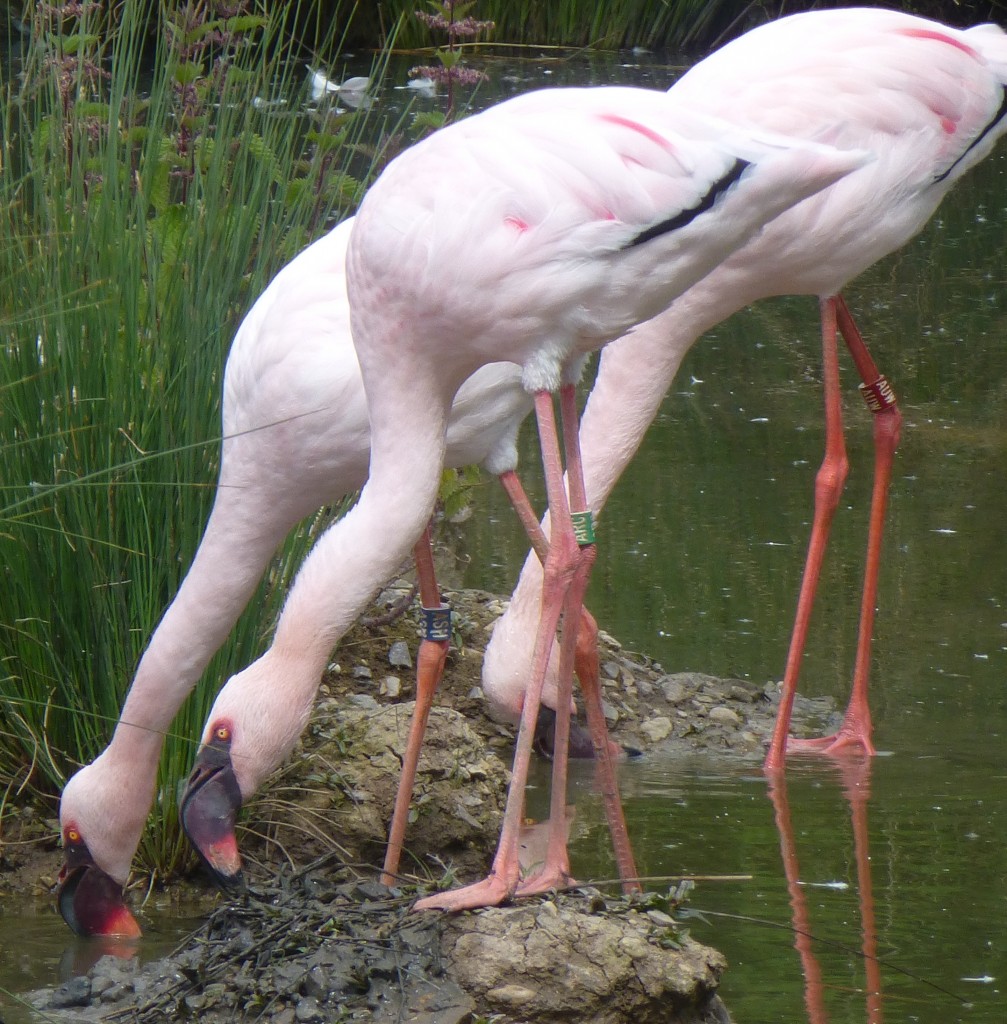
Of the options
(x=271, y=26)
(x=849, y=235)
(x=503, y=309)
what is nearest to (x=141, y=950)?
(x=503, y=309)

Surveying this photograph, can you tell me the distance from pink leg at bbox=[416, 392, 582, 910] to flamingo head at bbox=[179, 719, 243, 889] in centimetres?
54

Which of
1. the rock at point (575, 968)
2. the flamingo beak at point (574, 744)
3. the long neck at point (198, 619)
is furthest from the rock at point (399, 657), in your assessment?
the rock at point (575, 968)

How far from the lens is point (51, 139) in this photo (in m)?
4.18

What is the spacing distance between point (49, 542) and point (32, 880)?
0.79 m

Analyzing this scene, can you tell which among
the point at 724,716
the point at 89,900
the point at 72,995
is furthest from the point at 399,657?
the point at 72,995

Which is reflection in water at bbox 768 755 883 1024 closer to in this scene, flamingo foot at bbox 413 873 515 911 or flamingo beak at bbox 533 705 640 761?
flamingo beak at bbox 533 705 640 761

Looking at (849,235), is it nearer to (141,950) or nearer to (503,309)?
(503,309)

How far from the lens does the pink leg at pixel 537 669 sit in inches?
124

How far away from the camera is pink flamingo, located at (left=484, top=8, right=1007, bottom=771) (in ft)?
15.2

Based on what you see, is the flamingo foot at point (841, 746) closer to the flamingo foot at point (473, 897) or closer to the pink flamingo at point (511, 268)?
the pink flamingo at point (511, 268)

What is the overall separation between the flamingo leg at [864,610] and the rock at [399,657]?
1.08 meters

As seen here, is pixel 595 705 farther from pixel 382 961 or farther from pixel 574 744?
pixel 382 961

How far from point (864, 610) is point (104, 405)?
2280 millimetres

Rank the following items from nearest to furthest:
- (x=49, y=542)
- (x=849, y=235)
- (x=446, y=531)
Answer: (x=49, y=542), (x=849, y=235), (x=446, y=531)
